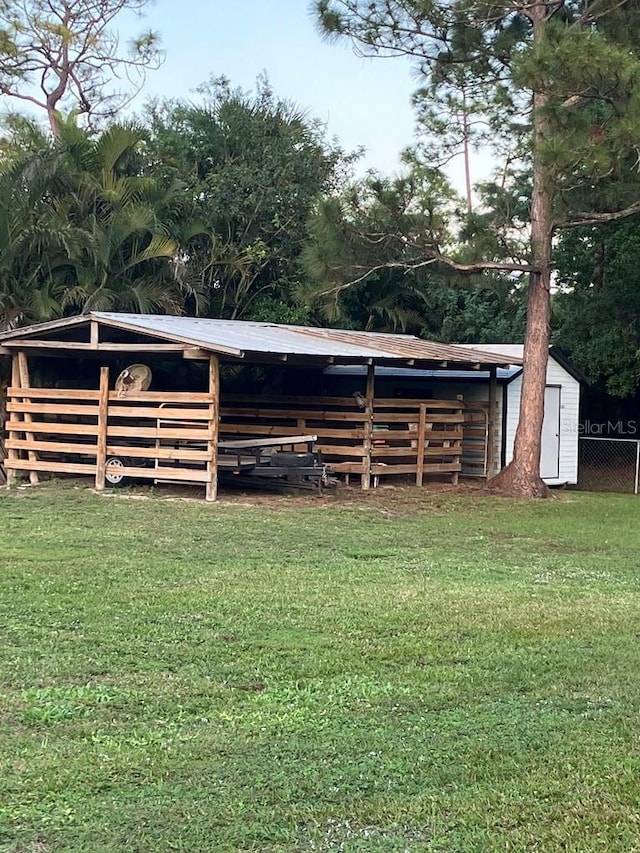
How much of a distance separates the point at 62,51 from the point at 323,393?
14.7 m

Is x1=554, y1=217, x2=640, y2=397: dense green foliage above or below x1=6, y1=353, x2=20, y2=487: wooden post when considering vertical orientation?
above

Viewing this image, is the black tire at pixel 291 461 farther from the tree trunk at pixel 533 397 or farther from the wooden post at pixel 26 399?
the wooden post at pixel 26 399

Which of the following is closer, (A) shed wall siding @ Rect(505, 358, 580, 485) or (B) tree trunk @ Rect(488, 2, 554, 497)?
(B) tree trunk @ Rect(488, 2, 554, 497)

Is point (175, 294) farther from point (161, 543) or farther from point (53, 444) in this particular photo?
point (161, 543)

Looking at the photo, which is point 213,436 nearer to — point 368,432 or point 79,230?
point 368,432

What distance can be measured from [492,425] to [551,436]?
1514mm

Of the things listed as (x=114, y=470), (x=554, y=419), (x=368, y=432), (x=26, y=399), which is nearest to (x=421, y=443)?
(x=368, y=432)

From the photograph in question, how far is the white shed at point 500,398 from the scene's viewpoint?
20.3 m

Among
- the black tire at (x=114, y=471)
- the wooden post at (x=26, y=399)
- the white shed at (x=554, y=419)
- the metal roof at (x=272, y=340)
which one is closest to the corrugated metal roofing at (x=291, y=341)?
the metal roof at (x=272, y=340)

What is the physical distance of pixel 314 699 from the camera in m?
5.18

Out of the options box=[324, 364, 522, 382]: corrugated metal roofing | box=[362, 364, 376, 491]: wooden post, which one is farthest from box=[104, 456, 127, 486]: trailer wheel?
box=[324, 364, 522, 382]: corrugated metal roofing

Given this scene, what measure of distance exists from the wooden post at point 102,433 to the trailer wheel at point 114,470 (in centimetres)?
18

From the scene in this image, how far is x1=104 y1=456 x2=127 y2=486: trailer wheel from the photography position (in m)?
16.1

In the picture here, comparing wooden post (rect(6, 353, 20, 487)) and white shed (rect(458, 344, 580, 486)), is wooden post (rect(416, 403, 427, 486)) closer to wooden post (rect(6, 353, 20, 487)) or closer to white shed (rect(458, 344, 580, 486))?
white shed (rect(458, 344, 580, 486))
